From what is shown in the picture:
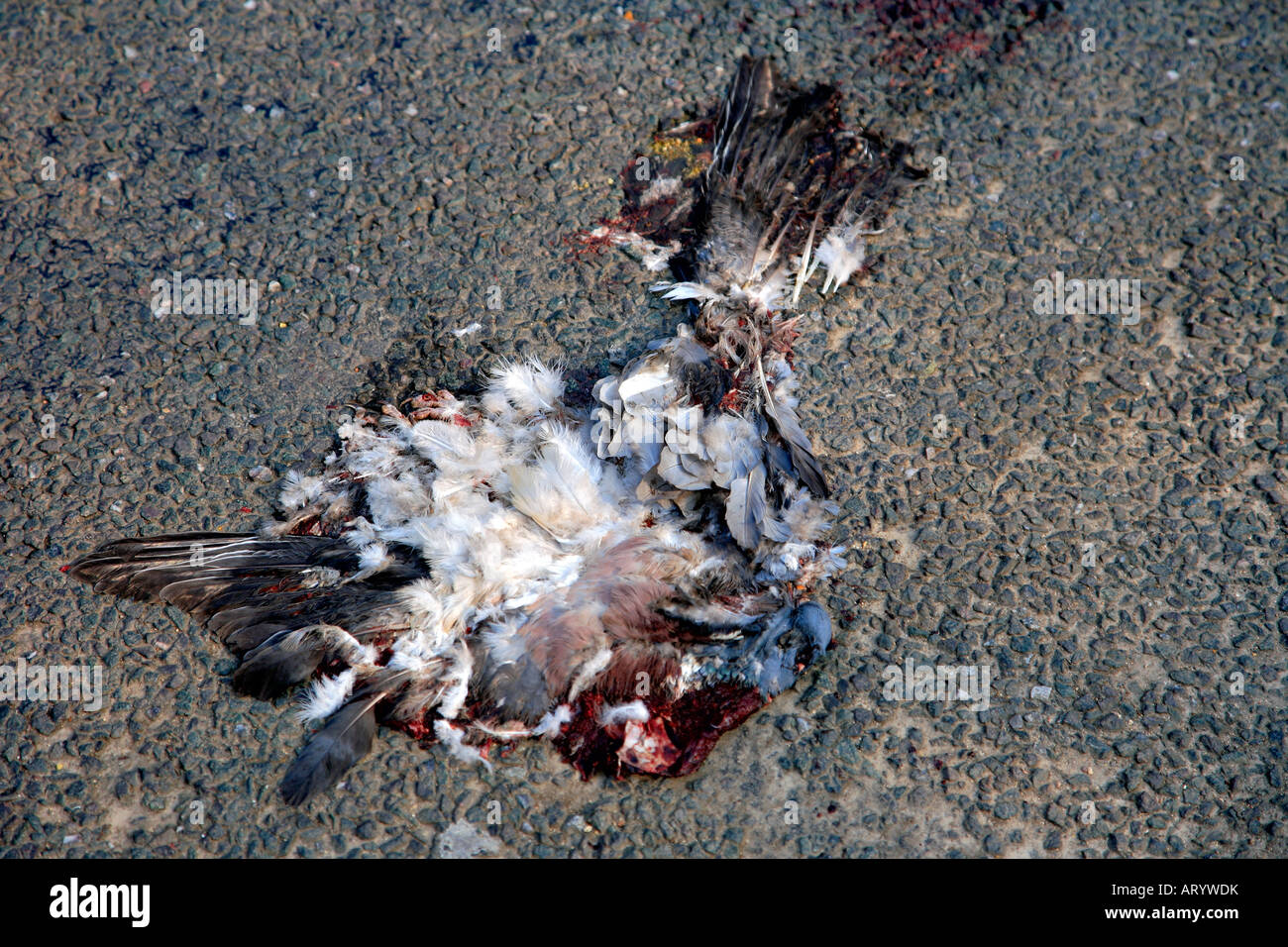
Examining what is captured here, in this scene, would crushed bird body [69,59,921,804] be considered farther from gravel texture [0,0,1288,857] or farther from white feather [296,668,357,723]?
gravel texture [0,0,1288,857]

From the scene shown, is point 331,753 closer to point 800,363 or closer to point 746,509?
point 746,509

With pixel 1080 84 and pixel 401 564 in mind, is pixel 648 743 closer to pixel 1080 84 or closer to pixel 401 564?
pixel 401 564

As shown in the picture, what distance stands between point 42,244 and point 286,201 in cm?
104

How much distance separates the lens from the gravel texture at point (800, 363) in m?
2.97

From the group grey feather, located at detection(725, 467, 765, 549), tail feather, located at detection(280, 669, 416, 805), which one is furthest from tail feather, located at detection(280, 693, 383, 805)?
grey feather, located at detection(725, 467, 765, 549)

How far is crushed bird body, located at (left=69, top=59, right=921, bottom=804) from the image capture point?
3088 millimetres

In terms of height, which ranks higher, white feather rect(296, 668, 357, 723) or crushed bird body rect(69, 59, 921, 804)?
crushed bird body rect(69, 59, 921, 804)

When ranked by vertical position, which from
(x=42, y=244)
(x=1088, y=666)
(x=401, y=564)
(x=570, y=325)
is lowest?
(x=1088, y=666)

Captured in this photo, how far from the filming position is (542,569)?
331 centimetres

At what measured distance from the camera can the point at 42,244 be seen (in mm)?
4145

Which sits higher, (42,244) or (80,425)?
(42,244)

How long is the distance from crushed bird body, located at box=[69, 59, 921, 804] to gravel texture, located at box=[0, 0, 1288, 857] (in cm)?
12
